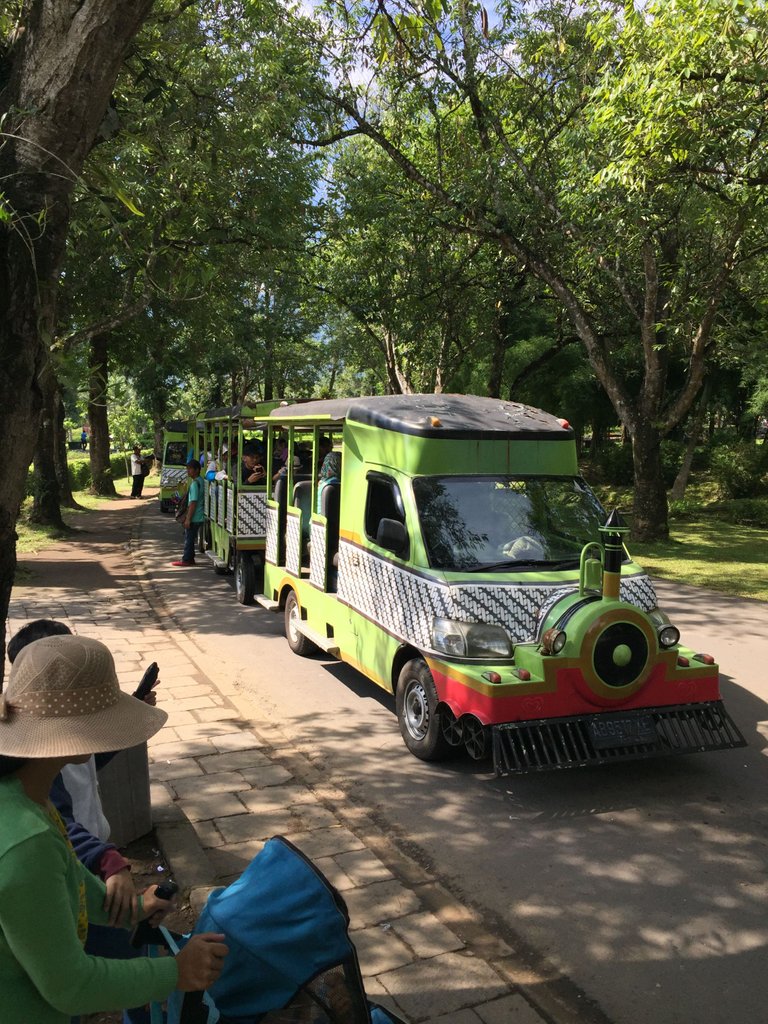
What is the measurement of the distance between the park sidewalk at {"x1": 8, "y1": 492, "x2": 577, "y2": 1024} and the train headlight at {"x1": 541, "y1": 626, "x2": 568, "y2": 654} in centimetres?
156

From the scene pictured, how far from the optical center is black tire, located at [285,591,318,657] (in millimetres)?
8992

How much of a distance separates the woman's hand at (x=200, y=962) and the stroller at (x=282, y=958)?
0.16m

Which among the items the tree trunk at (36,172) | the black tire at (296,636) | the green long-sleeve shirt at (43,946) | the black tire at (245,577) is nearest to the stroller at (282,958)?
the green long-sleeve shirt at (43,946)

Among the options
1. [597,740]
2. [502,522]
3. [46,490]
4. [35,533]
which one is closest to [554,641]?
[597,740]

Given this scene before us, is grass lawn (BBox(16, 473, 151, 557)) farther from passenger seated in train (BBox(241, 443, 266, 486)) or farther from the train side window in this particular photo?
the train side window

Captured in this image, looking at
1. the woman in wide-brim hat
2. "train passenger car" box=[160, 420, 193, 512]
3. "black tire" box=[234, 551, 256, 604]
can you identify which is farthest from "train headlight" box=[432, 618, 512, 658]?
"train passenger car" box=[160, 420, 193, 512]

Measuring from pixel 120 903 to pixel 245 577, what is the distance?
9.69 m

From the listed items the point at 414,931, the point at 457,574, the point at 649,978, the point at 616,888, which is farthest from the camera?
the point at 457,574

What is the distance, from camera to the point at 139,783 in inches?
183

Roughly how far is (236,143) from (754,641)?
10.5m

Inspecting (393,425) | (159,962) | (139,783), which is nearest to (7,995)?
(159,962)

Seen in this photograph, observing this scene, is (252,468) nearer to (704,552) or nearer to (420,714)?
(420,714)

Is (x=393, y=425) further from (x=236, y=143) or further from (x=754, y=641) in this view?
(x=236, y=143)

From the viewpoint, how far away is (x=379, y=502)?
7211 mm
